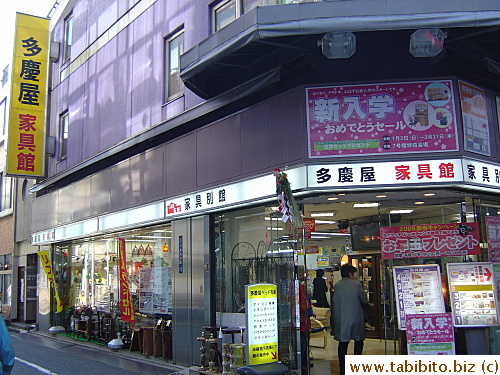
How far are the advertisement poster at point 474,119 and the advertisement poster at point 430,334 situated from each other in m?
2.85

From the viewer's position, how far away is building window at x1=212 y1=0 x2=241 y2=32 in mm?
10906

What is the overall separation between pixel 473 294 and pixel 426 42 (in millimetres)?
4245

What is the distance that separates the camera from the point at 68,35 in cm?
1969

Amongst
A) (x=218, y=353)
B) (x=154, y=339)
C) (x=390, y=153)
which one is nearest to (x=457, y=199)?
(x=390, y=153)

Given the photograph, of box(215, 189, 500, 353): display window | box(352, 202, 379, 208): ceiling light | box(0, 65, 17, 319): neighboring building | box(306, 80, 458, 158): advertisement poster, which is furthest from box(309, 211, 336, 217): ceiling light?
box(0, 65, 17, 319): neighboring building

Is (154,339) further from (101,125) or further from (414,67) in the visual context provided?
(414,67)

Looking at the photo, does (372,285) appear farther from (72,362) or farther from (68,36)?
(68,36)

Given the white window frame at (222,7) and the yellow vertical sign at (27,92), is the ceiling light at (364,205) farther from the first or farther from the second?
the yellow vertical sign at (27,92)

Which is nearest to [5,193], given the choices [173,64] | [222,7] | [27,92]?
[27,92]

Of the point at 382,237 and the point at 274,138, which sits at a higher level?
the point at 274,138

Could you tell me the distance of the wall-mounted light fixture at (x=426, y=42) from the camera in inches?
299

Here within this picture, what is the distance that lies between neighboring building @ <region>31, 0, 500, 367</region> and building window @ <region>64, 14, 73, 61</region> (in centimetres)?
425

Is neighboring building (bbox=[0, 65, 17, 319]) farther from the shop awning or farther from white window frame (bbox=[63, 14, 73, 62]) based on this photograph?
the shop awning

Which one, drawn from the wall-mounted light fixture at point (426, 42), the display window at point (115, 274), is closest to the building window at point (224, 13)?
the wall-mounted light fixture at point (426, 42)
